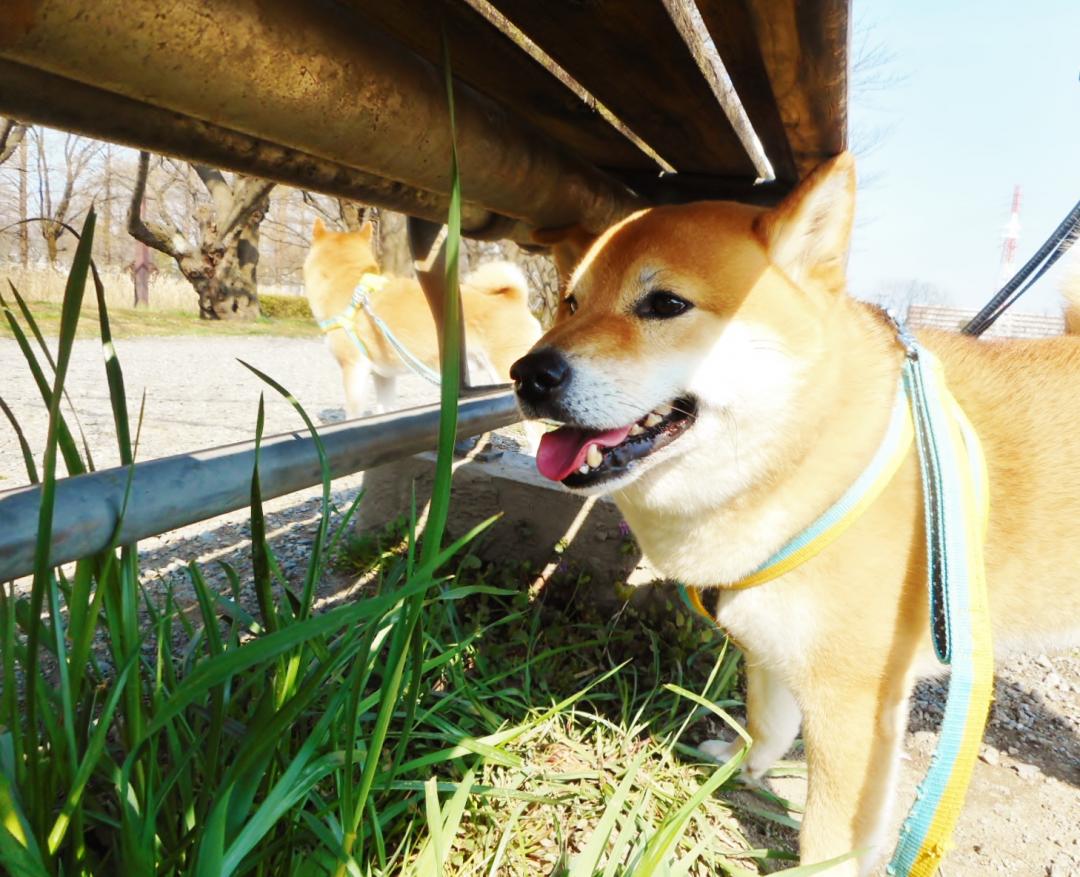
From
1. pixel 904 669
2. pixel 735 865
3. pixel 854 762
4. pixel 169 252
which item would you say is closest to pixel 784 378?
pixel 904 669

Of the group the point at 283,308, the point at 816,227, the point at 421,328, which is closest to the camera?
the point at 816,227

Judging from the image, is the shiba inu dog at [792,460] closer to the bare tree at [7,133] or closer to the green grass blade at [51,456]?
the green grass blade at [51,456]

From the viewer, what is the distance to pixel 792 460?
133 cm

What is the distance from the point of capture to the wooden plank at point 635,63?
1272mm

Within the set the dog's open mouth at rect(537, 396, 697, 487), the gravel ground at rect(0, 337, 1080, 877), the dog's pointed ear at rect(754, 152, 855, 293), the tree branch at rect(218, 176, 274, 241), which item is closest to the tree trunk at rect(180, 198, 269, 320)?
the tree branch at rect(218, 176, 274, 241)

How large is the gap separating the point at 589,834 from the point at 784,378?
1.02m

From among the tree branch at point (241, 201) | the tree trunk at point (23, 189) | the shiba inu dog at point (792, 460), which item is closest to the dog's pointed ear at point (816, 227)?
the shiba inu dog at point (792, 460)

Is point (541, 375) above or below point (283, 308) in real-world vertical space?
above

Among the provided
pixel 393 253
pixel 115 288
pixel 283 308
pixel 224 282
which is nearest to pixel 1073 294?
pixel 393 253

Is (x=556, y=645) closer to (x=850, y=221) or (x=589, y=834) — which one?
(x=589, y=834)

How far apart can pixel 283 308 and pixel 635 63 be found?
22.4 meters

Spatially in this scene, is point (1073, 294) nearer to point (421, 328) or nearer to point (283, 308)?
point (421, 328)

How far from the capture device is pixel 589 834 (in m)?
1.42

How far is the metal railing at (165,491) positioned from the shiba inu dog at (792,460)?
14.8 inches
